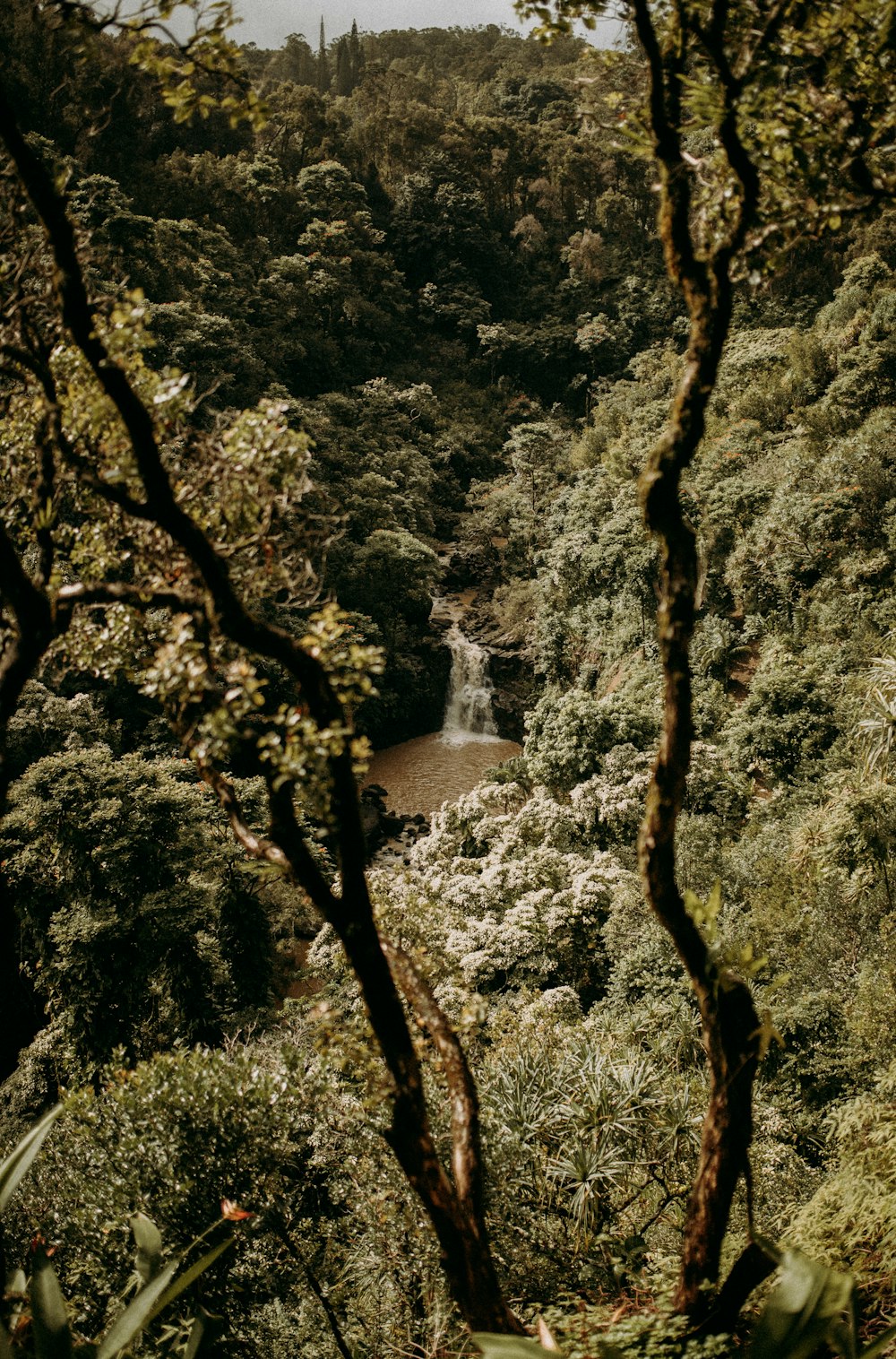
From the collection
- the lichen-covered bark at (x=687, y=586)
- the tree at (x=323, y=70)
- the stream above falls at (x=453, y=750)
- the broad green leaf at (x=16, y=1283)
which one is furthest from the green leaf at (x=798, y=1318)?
the tree at (x=323, y=70)

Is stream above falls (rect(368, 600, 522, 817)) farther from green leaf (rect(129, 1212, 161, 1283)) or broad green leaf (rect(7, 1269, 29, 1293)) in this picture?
broad green leaf (rect(7, 1269, 29, 1293))

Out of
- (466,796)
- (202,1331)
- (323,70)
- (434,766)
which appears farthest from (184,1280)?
(323,70)

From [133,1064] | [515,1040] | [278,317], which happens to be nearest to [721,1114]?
[515,1040]

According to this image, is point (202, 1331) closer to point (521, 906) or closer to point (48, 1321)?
point (48, 1321)

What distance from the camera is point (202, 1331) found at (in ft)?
7.97

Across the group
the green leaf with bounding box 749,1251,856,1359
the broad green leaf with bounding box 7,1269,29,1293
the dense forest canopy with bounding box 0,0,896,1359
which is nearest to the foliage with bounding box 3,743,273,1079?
the dense forest canopy with bounding box 0,0,896,1359

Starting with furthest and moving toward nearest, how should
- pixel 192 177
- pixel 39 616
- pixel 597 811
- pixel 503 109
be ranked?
pixel 503 109 → pixel 192 177 → pixel 597 811 → pixel 39 616

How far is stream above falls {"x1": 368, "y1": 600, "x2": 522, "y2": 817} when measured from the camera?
19.5 metres

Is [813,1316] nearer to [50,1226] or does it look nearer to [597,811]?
[50,1226]

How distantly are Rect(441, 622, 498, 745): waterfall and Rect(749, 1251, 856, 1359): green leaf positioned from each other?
20122mm

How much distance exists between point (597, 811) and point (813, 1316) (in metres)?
11.3

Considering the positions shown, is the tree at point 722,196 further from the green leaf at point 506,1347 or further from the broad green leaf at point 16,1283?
the broad green leaf at point 16,1283

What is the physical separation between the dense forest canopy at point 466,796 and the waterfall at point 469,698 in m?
0.60

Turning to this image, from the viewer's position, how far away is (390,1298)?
17.1 feet
